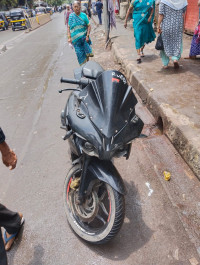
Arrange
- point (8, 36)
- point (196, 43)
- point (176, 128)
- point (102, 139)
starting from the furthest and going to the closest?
point (8, 36), point (196, 43), point (176, 128), point (102, 139)

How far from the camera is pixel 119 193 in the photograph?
5.26ft

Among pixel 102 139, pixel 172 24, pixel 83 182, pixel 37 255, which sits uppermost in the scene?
pixel 172 24

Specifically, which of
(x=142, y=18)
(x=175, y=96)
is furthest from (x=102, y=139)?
(x=142, y=18)

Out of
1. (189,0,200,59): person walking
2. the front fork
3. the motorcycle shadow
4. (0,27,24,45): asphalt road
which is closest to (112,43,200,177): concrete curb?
the motorcycle shadow

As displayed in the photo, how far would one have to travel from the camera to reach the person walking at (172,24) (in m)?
4.15

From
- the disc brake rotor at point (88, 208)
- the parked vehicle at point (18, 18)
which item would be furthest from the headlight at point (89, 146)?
the parked vehicle at point (18, 18)

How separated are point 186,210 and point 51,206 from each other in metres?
1.36

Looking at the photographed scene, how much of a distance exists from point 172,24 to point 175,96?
1.77m

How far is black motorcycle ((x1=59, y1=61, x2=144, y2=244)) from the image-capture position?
1.47m

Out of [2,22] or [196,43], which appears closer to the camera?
[196,43]

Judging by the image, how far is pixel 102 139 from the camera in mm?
1437

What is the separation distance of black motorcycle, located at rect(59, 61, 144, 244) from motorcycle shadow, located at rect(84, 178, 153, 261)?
0.52 feet

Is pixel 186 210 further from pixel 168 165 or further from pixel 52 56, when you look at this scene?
pixel 52 56

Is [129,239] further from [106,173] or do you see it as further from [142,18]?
[142,18]
